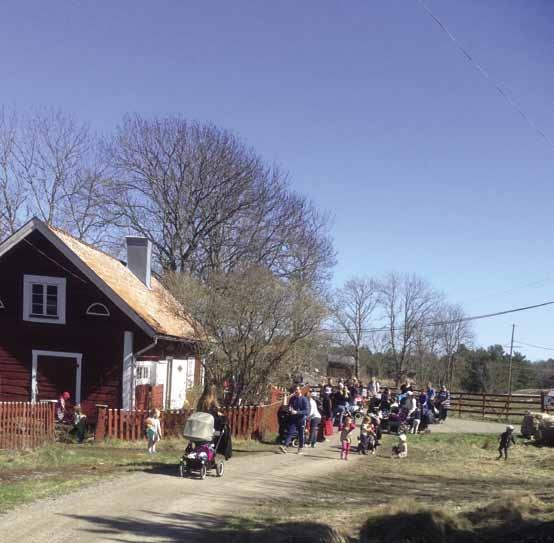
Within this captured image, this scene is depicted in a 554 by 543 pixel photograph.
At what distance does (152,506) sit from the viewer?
9.70 m

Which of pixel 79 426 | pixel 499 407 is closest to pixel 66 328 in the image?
pixel 79 426

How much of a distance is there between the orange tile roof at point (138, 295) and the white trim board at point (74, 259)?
118mm

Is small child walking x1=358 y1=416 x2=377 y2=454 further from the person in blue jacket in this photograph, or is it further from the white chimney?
the white chimney

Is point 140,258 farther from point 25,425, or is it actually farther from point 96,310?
point 25,425

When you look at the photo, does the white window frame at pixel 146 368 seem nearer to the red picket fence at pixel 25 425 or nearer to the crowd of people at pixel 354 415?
the red picket fence at pixel 25 425

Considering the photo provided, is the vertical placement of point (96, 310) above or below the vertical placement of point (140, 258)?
below

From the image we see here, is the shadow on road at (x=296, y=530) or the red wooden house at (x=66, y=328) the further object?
the red wooden house at (x=66, y=328)

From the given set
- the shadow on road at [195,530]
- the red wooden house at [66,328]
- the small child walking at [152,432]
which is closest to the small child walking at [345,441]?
the small child walking at [152,432]

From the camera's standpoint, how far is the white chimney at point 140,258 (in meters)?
27.3

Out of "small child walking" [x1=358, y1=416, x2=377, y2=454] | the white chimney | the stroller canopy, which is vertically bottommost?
"small child walking" [x1=358, y1=416, x2=377, y2=454]

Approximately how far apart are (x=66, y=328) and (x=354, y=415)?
1018 centimetres

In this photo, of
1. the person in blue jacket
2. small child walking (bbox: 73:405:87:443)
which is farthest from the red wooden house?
the person in blue jacket

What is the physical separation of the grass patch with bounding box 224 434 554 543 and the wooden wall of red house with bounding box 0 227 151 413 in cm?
877

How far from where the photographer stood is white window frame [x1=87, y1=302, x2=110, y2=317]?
21.2 metres
